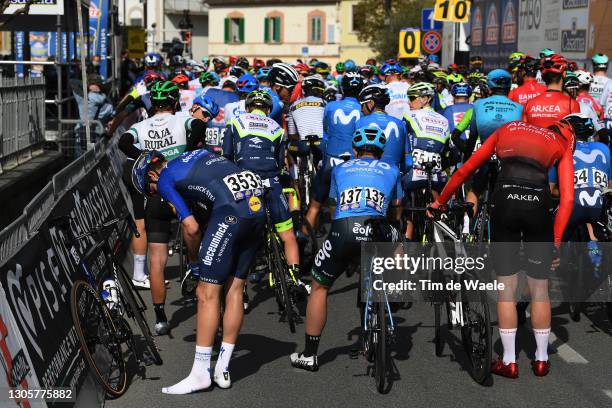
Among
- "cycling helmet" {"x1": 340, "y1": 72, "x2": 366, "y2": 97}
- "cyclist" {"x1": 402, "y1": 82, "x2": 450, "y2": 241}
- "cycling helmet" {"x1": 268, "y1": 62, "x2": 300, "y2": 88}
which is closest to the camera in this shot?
"cyclist" {"x1": 402, "y1": 82, "x2": 450, "y2": 241}

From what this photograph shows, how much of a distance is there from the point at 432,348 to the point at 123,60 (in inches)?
Result: 1235

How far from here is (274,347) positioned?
8367 millimetres

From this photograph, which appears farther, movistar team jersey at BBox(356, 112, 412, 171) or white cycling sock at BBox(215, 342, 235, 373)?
movistar team jersey at BBox(356, 112, 412, 171)

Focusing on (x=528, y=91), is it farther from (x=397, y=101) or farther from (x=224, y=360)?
(x=224, y=360)

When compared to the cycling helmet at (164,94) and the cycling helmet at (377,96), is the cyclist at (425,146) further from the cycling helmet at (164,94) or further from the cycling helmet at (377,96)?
the cycling helmet at (164,94)

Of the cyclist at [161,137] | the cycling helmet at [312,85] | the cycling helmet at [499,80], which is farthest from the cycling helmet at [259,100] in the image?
the cycling helmet at [312,85]

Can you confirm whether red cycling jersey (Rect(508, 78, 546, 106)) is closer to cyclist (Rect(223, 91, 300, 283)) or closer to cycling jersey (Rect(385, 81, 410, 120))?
cycling jersey (Rect(385, 81, 410, 120))

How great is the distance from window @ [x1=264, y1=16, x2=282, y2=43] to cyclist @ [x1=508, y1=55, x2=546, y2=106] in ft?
234

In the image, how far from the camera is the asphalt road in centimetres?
693

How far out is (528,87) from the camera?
528 inches

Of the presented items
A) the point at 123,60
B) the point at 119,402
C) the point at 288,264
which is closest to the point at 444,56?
the point at 123,60

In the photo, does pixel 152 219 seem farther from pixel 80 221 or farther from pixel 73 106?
pixel 73 106

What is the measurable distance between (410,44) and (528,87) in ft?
59.7

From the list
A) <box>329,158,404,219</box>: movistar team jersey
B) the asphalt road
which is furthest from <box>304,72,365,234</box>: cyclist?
<box>329,158,404,219</box>: movistar team jersey
